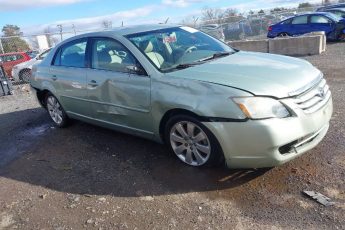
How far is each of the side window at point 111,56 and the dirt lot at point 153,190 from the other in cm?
116

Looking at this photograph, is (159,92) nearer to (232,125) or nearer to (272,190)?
(232,125)

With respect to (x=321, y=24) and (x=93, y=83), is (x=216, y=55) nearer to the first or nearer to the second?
(x=93, y=83)

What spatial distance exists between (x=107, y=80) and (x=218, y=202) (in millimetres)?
2215

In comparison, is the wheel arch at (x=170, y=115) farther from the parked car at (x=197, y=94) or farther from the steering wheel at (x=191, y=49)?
the steering wheel at (x=191, y=49)

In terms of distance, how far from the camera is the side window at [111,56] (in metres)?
4.61

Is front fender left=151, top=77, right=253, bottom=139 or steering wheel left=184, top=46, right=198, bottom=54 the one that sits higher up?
steering wheel left=184, top=46, right=198, bottom=54

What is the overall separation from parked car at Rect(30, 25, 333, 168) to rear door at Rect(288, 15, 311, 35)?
14.5 m

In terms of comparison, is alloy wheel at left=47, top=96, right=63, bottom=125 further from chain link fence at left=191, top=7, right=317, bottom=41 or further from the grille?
chain link fence at left=191, top=7, right=317, bottom=41

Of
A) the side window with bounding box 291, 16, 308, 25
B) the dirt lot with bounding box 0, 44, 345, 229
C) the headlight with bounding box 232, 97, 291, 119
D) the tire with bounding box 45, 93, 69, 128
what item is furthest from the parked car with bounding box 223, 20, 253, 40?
the headlight with bounding box 232, 97, 291, 119

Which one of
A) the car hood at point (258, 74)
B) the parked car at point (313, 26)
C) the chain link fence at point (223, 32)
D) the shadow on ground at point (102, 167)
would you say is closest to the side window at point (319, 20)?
the parked car at point (313, 26)

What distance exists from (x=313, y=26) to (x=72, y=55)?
15120mm

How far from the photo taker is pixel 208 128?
12.4 feet

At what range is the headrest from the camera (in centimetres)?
456

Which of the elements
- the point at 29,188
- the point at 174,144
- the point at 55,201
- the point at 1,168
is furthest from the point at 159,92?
the point at 1,168
